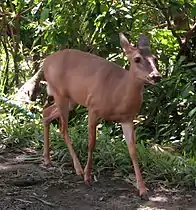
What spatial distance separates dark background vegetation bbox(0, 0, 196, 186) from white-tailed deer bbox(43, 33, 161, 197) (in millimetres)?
539

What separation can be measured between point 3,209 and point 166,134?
2731mm

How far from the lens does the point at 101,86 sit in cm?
509

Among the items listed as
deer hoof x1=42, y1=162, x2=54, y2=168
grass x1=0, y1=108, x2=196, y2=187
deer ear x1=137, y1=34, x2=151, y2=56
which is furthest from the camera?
deer hoof x1=42, y1=162, x2=54, y2=168

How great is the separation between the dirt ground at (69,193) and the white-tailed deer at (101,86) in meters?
0.15

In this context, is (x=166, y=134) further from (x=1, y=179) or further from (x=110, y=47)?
(x=1, y=179)

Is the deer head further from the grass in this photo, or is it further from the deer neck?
the grass

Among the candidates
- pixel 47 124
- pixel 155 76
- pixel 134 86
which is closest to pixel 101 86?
pixel 134 86

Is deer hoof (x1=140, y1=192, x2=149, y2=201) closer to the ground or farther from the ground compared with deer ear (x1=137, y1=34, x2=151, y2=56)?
closer to the ground

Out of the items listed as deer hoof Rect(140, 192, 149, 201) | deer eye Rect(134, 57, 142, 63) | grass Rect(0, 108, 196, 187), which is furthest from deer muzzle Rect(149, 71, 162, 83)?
grass Rect(0, 108, 196, 187)

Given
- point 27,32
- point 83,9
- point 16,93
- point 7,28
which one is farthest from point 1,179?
point 27,32

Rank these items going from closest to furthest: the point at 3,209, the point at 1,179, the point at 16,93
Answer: the point at 3,209 → the point at 1,179 → the point at 16,93

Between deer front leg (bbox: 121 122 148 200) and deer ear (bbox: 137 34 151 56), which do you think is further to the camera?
deer front leg (bbox: 121 122 148 200)

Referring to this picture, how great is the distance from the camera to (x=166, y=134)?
671cm

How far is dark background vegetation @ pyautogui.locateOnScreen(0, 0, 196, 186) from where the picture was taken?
6047mm
